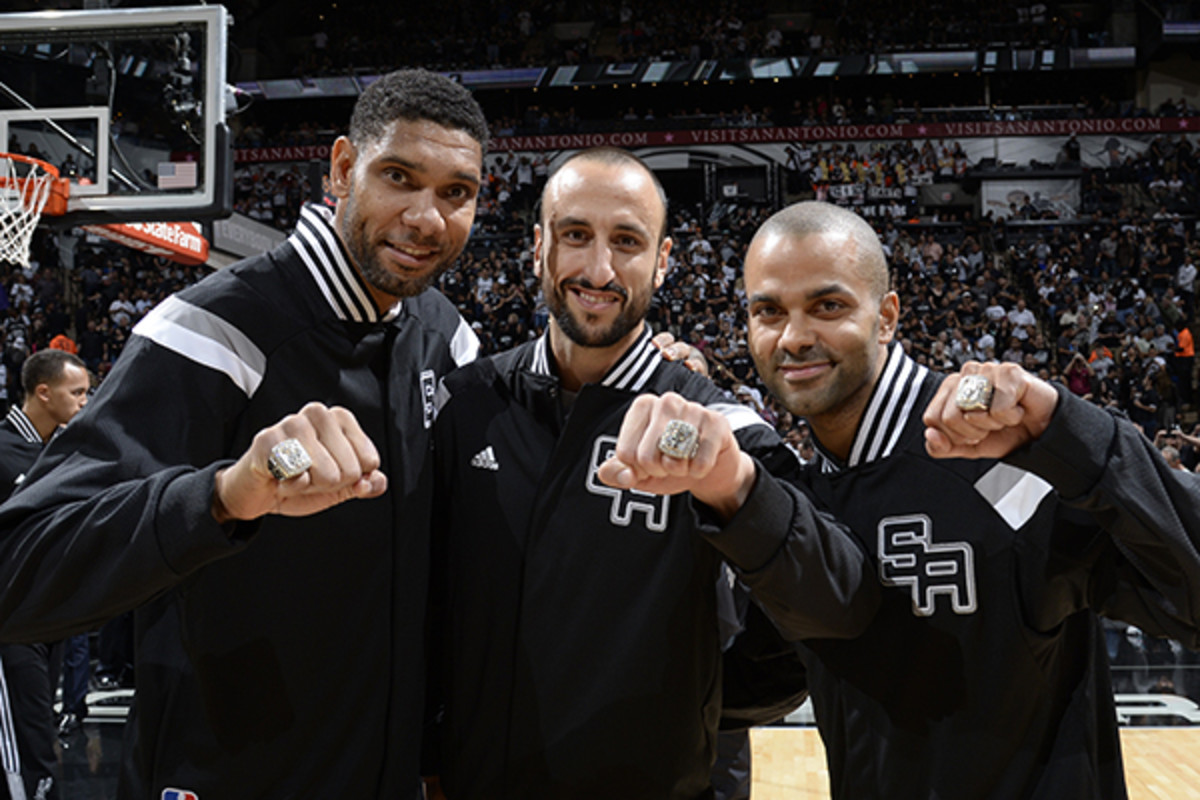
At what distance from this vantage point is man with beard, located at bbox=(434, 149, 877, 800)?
2.00 meters

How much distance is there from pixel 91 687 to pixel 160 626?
6.56 meters

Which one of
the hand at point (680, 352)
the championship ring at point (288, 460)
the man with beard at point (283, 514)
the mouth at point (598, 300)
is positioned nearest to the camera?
the championship ring at point (288, 460)

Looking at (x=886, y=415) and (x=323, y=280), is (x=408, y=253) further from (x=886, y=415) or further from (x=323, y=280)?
(x=886, y=415)

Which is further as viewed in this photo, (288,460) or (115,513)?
(115,513)

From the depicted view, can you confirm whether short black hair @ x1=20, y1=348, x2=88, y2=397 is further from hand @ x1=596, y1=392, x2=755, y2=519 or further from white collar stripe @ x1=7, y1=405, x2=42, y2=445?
hand @ x1=596, y1=392, x2=755, y2=519

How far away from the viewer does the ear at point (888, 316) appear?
2.18 m

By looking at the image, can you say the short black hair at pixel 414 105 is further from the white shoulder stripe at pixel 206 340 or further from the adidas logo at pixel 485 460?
the adidas logo at pixel 485 460

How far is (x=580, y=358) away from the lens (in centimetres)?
229

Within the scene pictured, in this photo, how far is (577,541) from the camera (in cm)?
207

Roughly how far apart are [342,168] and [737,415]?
104cm

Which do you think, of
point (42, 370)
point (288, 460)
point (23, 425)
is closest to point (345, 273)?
point (288, 460)

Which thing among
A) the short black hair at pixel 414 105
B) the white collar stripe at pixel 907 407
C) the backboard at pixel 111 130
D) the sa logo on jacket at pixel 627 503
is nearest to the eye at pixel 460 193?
the short black hair at pixel 414 105

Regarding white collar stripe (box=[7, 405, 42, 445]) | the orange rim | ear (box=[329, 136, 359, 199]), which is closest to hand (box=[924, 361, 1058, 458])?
ear (box=[329, 136, 359, 199])

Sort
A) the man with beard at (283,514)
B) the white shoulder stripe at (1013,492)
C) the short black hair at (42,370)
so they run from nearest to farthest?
1. the man with beard at (283,514)
2. the white shoulder stripe at (1013,492)
3. the short black hair at (42,370)
